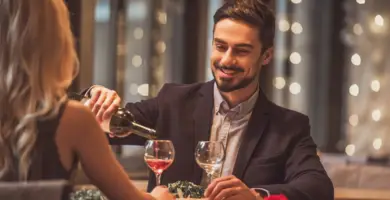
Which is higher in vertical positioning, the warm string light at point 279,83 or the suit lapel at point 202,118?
the suit lapel at point 202,118

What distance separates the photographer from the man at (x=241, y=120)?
2.43 metres

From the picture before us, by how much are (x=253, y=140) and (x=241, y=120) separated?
0.11 m

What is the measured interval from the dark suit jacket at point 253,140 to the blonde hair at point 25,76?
0.94 m

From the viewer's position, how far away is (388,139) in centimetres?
643

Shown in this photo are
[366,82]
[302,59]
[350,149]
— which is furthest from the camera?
[302,59]

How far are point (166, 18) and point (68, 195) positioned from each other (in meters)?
4.66

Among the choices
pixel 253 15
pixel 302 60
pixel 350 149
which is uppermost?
pixel 253 15

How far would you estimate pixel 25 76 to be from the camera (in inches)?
61.8

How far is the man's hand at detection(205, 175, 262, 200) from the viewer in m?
2.00

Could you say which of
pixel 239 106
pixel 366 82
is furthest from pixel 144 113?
pixel 366 82

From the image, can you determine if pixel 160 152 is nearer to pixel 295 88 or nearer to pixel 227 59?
pixel 227 59

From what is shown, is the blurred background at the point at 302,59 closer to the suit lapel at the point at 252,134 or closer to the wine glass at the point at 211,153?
the suit lapel at the point at 252,134

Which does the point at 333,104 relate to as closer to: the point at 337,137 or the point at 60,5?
the point at 337,137

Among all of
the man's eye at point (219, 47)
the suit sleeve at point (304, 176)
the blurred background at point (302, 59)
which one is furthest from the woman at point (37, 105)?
the blurred background at point (302, 59)
